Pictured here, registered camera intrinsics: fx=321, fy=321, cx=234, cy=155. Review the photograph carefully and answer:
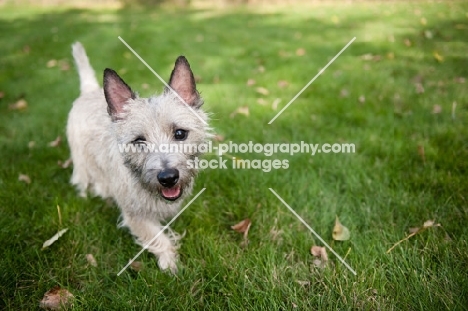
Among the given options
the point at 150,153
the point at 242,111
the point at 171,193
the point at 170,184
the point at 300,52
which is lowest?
the point at 300,52

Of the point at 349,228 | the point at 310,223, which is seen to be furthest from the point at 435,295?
the point at 310,223

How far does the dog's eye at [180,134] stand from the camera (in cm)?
247

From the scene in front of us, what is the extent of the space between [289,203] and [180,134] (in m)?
1.18

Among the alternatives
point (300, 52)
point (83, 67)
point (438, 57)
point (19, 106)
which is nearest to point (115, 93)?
point (83, 67)

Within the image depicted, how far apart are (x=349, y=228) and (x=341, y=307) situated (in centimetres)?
82

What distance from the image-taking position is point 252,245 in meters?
2.46

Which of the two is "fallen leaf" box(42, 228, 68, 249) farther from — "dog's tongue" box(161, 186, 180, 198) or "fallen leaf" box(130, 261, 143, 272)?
"dog's tongue" box(161, 186, 180, 198)

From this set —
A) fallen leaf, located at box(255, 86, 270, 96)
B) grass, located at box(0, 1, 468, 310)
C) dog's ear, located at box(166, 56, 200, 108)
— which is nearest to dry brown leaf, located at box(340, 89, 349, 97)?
grass, located at box(0, 1, 468, 310)

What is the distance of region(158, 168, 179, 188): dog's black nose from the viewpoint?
7.07 feet

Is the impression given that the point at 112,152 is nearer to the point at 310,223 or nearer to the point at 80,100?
the point at 80,100

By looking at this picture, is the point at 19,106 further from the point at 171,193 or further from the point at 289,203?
the point at 289,203

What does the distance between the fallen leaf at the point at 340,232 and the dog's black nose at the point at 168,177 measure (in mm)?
1288

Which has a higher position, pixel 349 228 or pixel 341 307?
pixel 341 307

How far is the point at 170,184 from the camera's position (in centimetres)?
221
